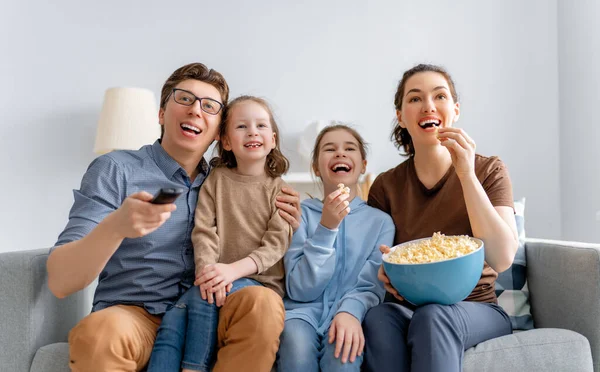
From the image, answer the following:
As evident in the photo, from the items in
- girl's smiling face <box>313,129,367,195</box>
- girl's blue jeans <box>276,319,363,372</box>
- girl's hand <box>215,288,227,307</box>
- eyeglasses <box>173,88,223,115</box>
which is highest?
eyeglasses <box>173,88,223,115</box>

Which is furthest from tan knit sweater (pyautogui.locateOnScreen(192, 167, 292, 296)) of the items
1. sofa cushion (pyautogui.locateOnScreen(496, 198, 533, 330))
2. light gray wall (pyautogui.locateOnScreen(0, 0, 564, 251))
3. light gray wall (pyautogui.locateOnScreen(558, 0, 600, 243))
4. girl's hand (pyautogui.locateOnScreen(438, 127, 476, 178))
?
light gray wall (pyautogui.locateOnScreen(558, 0, 600, 243))

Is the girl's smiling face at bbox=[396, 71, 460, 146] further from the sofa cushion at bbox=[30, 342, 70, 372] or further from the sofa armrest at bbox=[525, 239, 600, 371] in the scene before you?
the sofa cushion at bbox=[30, 342, 70, 372]

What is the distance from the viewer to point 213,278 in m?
1.25

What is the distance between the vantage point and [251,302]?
47.3 inches

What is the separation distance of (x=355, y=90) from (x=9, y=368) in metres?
2.00

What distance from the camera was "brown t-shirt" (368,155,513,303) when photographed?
4.66ft

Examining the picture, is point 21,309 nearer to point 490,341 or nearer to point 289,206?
point 289,206

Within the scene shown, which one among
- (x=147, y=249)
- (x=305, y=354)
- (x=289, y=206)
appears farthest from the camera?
(x=289, y=206)

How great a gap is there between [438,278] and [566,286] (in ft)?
1.61

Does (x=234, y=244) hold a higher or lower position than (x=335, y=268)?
higher

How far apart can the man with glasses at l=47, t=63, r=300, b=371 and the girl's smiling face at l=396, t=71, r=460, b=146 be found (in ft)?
1.34

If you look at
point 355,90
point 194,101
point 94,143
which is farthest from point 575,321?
point 94,143

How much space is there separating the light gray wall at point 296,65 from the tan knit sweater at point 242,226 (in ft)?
3.89

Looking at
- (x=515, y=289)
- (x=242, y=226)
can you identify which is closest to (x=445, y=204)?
(x=515, y=289)
